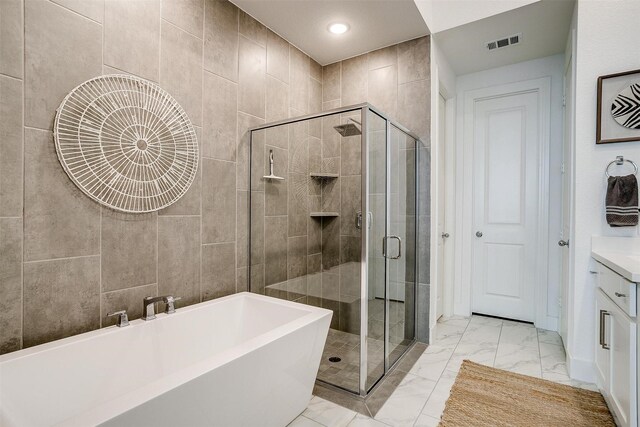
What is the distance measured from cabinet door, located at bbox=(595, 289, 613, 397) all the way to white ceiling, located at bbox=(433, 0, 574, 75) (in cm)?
208

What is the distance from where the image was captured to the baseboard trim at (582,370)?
2.21m

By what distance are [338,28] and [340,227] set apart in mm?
1729

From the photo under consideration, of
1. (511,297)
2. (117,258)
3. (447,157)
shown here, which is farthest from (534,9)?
(117,258)

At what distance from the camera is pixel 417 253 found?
2914mm

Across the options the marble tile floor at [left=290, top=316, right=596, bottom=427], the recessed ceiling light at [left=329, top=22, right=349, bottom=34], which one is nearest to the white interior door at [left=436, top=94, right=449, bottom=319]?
the marble tile floor at [left=290, top=316, right=596, bottom=427]

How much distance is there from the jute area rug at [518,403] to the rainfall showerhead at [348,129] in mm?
1777

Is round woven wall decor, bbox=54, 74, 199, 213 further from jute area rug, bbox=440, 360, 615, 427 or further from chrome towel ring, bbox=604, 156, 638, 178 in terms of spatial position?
chrome towel ring, bbox=604, 156, 638, 178

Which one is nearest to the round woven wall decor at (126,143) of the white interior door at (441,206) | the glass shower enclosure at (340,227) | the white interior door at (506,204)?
the glass shower enclosure at (340,227)

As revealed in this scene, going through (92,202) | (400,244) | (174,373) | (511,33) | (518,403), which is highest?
(511,33)

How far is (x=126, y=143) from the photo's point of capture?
176 cm

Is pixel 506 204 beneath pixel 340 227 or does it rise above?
above

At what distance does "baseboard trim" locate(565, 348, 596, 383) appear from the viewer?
87.0 inches

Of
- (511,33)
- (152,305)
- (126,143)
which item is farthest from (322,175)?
(511,33)

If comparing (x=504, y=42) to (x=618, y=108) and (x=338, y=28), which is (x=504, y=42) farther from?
(x=338, y=28)
